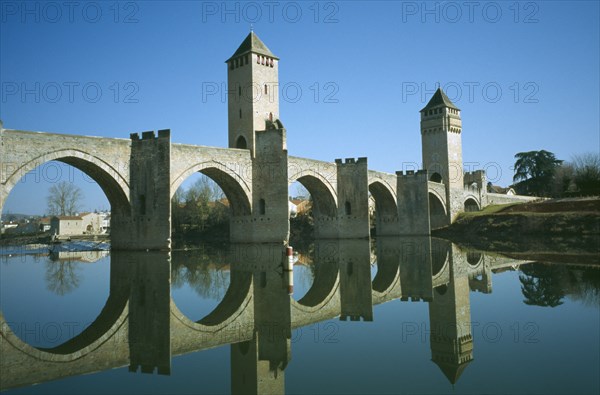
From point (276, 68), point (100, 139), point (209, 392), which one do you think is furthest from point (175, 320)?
point (276, 68)

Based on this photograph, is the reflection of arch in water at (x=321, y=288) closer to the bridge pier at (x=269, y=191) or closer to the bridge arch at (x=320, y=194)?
the bridge pier at (x=269, y=191)

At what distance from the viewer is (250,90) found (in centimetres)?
3344

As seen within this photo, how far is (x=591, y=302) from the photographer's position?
9.04m

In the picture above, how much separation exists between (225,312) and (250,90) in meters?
26.2

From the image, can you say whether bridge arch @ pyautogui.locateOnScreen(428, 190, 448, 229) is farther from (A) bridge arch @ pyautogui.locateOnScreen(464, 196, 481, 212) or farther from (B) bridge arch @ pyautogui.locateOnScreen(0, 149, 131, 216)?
(B) bridge arch @ pyautogui.locateOnScreen(0, 149, 131, 216)

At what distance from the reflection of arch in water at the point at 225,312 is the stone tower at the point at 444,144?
47279 millimetres

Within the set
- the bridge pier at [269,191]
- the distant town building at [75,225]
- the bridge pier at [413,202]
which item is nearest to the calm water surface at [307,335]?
the bridge pier at [269,191]

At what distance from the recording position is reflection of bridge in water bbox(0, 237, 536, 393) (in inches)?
231

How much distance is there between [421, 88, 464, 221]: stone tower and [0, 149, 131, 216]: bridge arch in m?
39.9

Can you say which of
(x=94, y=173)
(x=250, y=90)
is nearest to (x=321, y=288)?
(x=94, y=173)

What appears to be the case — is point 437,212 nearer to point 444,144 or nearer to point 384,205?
point 444,144

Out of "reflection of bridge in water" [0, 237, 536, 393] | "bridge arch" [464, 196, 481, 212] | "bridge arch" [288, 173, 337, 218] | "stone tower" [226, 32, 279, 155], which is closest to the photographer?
"reflection of bridge in water" [0, 237, 536, 393]

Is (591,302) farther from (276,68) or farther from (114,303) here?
(276,68)

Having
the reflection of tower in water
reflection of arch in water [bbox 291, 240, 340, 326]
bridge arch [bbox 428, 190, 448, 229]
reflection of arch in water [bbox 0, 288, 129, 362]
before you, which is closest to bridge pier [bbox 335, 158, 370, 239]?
bridge arch [bbox 428, 190, 448, 229]
